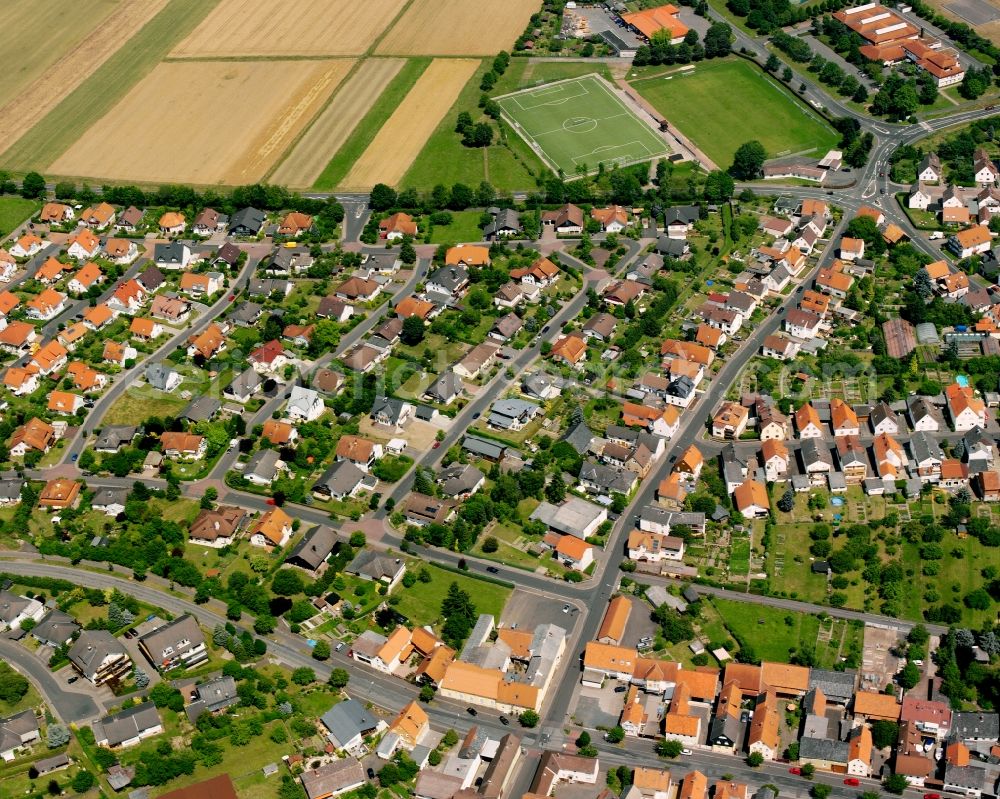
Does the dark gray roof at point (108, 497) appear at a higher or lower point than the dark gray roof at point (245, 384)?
lower

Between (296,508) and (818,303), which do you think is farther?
(818,303)

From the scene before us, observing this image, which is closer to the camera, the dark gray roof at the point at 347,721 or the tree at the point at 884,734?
the tree at the point at 884,734

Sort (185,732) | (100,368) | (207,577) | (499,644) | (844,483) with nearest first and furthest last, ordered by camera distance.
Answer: (185,732)
(499,644)
(207,577)
(844,483)
(100,368)

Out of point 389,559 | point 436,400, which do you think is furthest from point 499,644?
point 436,400

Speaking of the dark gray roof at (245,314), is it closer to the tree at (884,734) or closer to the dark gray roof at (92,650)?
the dark gray roof at (92,650)

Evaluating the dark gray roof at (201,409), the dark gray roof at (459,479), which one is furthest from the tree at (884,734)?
the dark gray roof at (201,409)

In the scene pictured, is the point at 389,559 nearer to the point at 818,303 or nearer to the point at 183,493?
the point at 183,493
